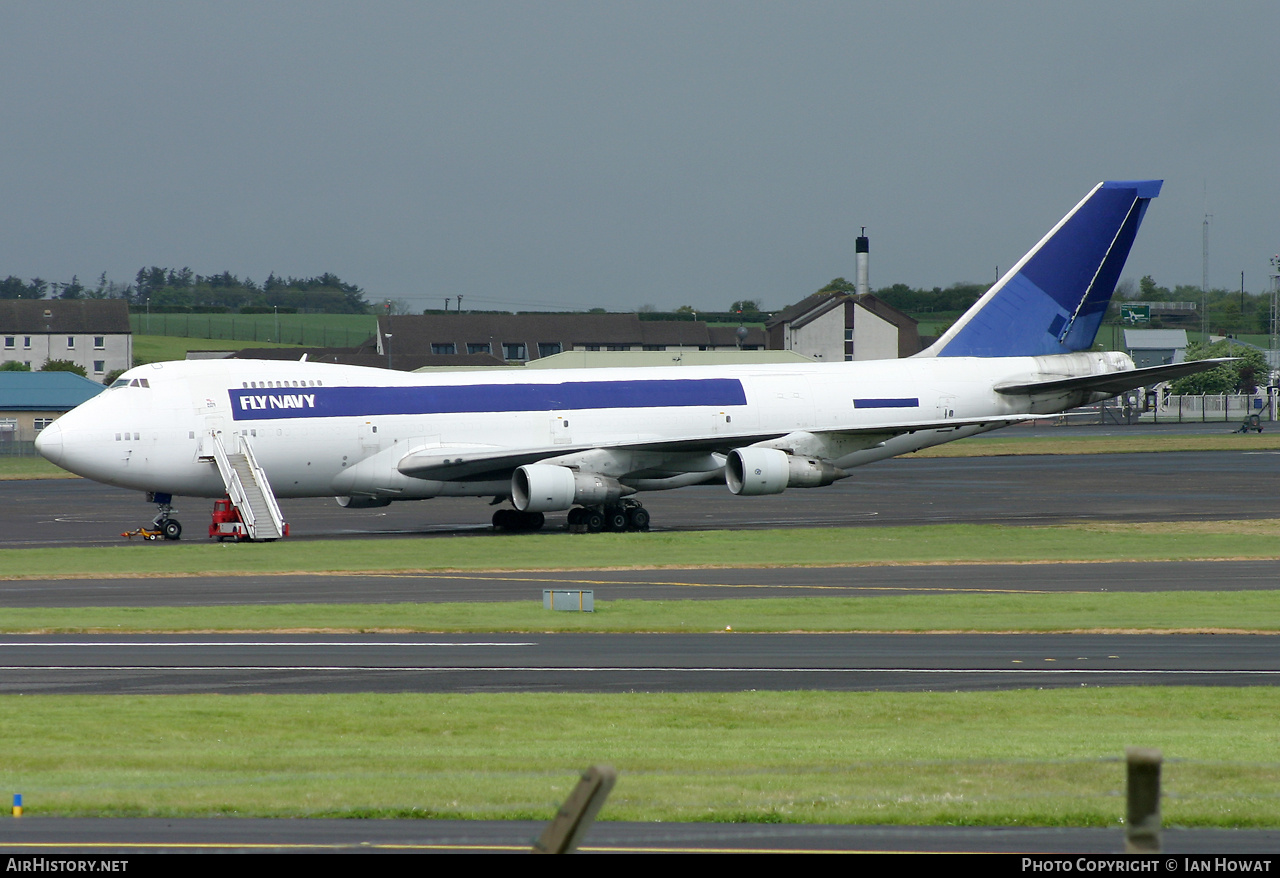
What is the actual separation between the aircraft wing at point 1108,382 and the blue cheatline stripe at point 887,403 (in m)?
3.30

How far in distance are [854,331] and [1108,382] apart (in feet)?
335

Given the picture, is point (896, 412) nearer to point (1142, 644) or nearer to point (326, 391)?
point (326, 391)

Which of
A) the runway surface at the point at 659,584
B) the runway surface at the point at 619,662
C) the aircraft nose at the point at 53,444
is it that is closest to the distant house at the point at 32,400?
the aircraft nose at the point at 53,444

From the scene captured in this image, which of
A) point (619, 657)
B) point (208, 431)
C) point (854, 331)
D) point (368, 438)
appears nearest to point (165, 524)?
point (208, 431)

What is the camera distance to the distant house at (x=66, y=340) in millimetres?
164375

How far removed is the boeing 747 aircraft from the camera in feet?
133

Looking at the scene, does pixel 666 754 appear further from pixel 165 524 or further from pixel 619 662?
pixel 165 524

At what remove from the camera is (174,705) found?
17.0 metres

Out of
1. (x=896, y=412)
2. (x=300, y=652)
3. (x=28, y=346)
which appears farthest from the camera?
(x=28, y=346)

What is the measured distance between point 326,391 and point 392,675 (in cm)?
2349

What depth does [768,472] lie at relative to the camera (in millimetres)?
42875

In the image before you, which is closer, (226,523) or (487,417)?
(226,523)

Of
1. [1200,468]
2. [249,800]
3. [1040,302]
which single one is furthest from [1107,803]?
[1200,468]

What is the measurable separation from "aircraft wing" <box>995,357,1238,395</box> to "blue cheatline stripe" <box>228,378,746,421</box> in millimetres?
10258
